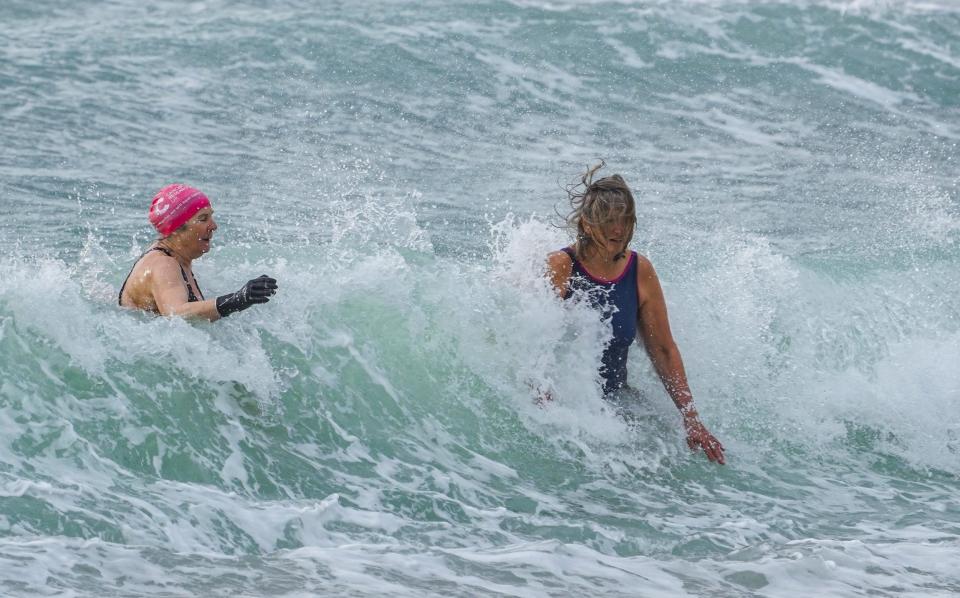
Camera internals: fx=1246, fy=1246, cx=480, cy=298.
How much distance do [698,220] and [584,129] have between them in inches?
129

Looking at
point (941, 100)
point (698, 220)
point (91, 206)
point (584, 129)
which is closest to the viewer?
point (91, 206)

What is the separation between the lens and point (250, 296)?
18.4 feet

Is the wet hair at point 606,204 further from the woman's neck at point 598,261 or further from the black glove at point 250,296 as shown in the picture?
the black glove at point 250,296

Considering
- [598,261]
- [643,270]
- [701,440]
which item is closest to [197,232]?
[598,261]

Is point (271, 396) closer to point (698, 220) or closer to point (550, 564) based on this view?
point (550, 564)

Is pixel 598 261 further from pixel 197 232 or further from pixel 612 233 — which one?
pixel 197 232

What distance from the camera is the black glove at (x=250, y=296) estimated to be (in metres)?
5.55

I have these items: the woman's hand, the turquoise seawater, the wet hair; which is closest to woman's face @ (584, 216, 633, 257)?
the wet hair

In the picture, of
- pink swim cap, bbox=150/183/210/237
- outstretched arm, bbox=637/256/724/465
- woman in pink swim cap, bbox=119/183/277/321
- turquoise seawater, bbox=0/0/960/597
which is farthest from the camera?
outstretched arm, bbox=637/256/724/465

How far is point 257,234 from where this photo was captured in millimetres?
9406

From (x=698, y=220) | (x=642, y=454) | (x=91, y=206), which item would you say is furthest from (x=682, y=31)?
(x=642, y=454)

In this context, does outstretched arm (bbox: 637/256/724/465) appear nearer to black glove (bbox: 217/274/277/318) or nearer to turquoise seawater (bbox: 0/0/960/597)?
turquoise seawater (bbox: 0/0/960/597)

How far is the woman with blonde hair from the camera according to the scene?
605 cm

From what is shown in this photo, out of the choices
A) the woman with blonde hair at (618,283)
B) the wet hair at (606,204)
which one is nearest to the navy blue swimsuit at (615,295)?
the woman with blonde hair at (618,283)
